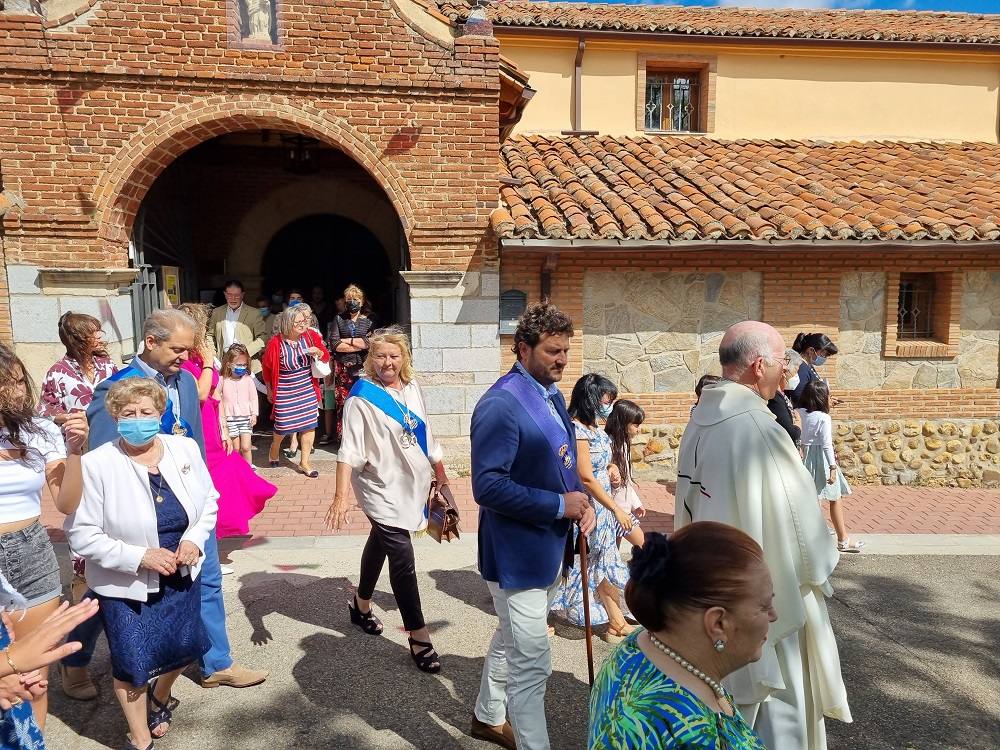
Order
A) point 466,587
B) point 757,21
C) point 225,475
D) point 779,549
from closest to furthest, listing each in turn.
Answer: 1. point 779,549
2. point 225,475
3. point 466,587
4. point 757,21

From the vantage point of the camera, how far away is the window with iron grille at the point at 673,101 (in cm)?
1174

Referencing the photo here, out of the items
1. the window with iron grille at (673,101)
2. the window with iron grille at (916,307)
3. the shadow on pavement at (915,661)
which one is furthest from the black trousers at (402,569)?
the window with iron grille at (673,101)

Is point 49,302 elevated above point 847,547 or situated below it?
above

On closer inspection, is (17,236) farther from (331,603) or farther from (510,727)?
(510,727)

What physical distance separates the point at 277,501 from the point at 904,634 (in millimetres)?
5344

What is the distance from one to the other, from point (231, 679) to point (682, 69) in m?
11.6

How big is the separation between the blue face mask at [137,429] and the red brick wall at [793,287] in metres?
5.32

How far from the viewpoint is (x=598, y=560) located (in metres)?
4.23

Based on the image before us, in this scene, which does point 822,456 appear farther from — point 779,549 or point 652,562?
point 652,562

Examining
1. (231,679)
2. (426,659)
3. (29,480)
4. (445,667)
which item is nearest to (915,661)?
(445,667)

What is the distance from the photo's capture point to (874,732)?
325 centimetres

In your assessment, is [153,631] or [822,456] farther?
[822,456]

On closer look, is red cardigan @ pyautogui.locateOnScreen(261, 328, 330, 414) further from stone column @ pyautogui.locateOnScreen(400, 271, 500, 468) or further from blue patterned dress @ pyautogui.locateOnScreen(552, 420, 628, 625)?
blue patterned dress @ pyautogui.locateOnScreen(552, 420, 628, 625)

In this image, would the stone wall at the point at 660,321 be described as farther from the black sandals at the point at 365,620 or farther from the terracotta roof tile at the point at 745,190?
the black sandals at the point at 365,620
